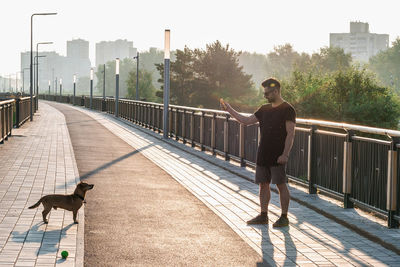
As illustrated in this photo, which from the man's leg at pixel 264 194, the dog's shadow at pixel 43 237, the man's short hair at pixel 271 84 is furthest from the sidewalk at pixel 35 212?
the man's short hair at pixel 271 84

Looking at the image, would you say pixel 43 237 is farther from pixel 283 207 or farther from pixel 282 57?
pixel 282 57

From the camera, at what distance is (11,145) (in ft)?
57.0

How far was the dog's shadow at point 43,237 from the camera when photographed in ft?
19.9

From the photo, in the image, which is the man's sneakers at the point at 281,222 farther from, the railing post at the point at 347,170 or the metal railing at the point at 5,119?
the metal railing at the point at 5,119

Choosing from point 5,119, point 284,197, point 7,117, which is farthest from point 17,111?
point 284,197

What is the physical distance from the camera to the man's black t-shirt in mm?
7172

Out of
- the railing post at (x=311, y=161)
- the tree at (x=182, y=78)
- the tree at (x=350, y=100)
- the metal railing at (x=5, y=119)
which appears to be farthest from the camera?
the tree at (x=182, y=78)

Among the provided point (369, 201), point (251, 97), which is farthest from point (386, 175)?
point (251, 97)

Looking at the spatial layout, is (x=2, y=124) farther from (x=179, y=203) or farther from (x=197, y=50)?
(x=197, y=50)

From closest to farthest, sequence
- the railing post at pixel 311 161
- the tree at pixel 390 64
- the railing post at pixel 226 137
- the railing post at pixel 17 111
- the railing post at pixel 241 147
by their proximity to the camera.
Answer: the railing post at pixel 311 161 → the railing post at pixel 241 147 → the railing post at pixel 226 137 → the railing post at pixel 17 111 → the tree at pixel 390 64

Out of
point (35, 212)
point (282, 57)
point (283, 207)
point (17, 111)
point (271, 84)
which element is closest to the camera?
point (271, 84)

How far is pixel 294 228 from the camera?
7.34 meters

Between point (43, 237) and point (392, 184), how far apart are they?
13.0 feet

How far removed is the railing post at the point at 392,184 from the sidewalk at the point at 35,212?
11.7 feet
